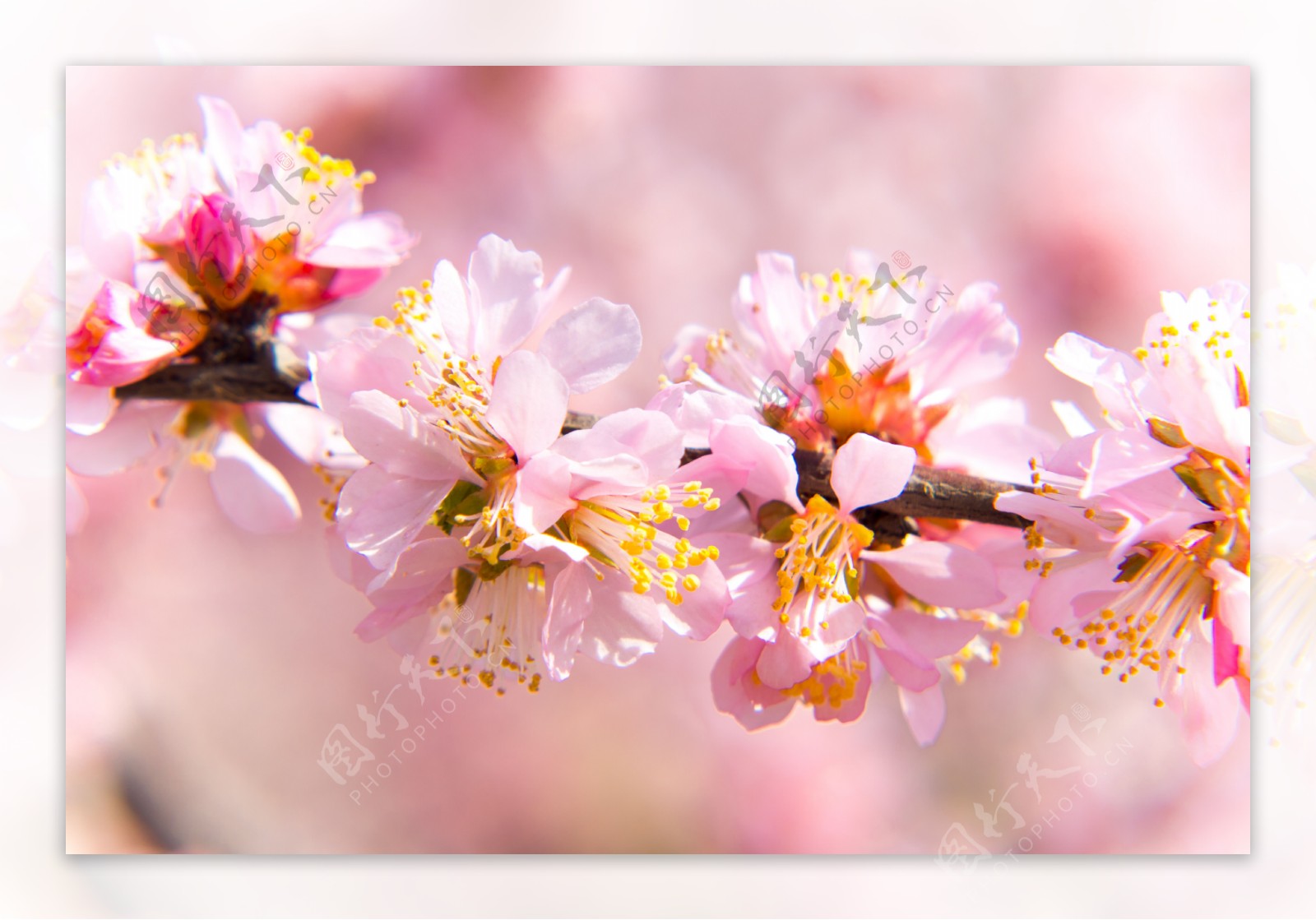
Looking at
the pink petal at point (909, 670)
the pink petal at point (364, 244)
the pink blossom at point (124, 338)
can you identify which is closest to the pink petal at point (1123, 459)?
the pink petal at point (909, 670)

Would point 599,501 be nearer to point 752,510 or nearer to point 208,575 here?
point 752,510

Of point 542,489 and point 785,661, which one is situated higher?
point 542,489

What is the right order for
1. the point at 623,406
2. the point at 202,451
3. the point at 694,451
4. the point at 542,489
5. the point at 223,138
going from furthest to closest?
the point at 623,406 < the point at 202,451 < the point at 223,138 < the point at 694,451 < the point at 542,489

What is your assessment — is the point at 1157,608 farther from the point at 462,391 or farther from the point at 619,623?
the point at 462,391

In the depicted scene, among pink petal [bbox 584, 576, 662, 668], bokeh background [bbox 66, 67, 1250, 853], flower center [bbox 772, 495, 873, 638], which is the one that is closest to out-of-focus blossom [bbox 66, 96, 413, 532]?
bokeh background [bbox 66, 67, 1250, 853]

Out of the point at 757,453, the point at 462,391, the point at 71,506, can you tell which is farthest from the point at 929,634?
the point at 71,506
